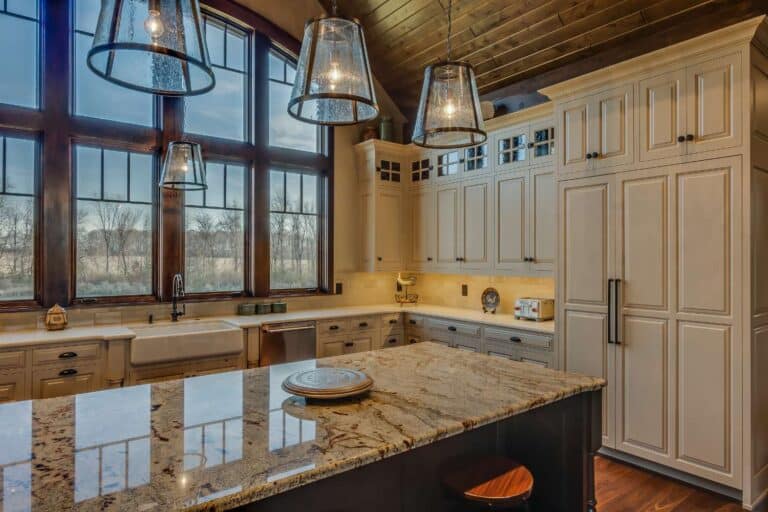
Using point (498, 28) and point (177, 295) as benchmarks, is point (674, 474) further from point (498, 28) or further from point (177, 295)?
point (177, 295)

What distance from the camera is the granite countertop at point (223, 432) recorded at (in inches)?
41.1

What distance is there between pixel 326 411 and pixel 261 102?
12.4 ft

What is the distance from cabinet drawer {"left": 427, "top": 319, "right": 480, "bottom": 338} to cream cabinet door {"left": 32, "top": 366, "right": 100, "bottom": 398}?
2700 millimetres

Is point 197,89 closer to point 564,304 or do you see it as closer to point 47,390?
point 47,390

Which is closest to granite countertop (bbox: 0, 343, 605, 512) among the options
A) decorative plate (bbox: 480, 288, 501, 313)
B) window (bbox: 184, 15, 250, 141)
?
decorative plate (bbox: 480, 288, 501, 313)

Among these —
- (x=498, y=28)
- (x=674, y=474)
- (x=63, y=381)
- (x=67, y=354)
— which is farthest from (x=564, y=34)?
(x=63, y=381)

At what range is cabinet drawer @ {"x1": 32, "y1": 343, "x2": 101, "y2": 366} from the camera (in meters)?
3.02

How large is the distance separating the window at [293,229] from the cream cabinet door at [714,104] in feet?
10.9

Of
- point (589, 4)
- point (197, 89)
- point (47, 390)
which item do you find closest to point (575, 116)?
point (589, 4)

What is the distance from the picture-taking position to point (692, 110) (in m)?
2.86

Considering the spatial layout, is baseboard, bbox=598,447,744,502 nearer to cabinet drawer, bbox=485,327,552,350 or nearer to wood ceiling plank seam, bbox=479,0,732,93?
cabinet drawer, bbox=485,327,552,350

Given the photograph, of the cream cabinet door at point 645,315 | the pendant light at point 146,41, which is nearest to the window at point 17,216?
the pendant light at point 146,41

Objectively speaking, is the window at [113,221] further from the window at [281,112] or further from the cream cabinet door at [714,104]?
the cream cabinet door at [714,104]

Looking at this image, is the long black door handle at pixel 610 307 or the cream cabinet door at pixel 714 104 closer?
the cream cabinet door at pixel 714 104
